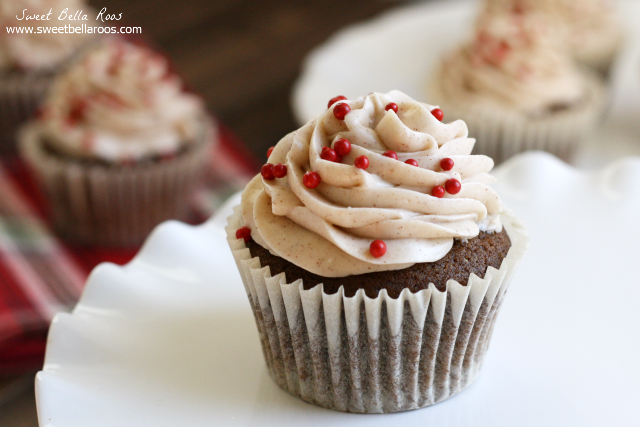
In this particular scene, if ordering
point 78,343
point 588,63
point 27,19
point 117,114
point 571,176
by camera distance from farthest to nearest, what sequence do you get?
1. point 588,63
2. point 27,19
3. point 117,114
4. point 571,176
5. point 78,343

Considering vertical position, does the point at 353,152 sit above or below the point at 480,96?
above

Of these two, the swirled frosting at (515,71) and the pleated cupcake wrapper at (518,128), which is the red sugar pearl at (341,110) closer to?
the pleated cupcake wrapper at (518,128)

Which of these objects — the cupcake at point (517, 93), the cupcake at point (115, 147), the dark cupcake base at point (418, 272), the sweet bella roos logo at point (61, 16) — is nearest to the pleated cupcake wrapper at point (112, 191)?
the cupcake at point (115, 147)

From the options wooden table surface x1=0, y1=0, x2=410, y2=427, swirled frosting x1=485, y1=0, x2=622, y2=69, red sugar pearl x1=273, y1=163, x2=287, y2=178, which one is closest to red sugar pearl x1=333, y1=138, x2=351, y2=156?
red sugar pearl x1=273, y1=163, x2=287, y2=178

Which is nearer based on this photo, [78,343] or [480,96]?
[78,343]

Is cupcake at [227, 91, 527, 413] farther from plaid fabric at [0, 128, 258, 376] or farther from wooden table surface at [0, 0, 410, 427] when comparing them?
wooden table surface at [0, 0, 410, 427]

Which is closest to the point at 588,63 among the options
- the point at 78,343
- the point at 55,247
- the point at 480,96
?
the point at 480,96

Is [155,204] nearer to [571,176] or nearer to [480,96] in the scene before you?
[480,96]

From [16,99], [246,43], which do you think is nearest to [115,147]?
[16,99]
